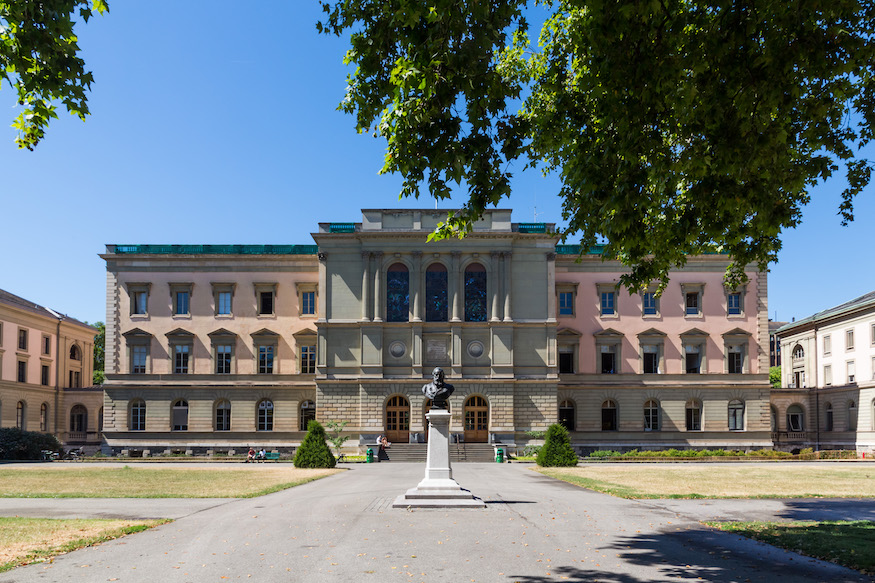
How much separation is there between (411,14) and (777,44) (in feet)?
17.2

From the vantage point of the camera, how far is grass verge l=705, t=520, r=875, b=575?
1165 cm

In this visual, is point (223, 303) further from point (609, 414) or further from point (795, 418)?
point (795, 418)

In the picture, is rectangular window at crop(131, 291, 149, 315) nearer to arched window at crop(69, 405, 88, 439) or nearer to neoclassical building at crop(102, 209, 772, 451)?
neoclassical building at crop(102, 209, 772, 451)

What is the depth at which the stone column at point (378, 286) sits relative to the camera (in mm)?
53438

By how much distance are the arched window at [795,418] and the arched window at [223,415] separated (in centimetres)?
4594

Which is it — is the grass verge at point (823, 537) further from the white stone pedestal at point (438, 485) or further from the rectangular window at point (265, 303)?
the rectangular window at point (265, 303)

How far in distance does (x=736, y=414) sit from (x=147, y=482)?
144ft

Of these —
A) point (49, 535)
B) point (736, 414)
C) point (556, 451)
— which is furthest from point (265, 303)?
point (49, 535)

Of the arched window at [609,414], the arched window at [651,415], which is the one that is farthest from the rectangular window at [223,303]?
the arched window at [651,415]

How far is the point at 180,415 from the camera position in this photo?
56000 mm

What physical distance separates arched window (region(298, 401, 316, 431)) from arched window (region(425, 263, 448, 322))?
10.8m

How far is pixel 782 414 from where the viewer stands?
64.5m

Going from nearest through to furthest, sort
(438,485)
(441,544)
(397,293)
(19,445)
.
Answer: (441,544) < (438,485) < (19,445) < (397,293)

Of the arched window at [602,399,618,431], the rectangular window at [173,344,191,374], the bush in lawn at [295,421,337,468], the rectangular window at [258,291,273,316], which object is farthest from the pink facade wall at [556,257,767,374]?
the rectangular window at [173,344,191,374]
